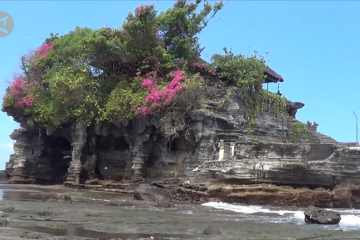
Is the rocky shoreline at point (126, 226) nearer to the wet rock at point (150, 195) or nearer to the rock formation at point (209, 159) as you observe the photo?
the wet rock at point (150, 195)

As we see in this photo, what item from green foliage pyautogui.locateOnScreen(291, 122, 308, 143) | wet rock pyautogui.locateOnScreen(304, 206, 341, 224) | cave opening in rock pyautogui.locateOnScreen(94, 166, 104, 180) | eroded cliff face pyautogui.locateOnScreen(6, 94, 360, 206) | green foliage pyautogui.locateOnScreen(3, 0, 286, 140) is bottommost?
wet rock pyautogui.locateOnScreen(304, 206, 341, 224)

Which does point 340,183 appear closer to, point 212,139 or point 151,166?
point 212,139

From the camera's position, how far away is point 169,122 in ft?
76.7

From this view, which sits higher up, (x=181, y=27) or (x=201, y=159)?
(x=181, y=27)

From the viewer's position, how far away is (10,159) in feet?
112

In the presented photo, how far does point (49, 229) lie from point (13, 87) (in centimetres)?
2337

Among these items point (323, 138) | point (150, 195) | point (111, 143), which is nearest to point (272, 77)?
point (323, 138)

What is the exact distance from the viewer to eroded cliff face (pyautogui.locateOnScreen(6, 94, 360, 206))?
1920 cm

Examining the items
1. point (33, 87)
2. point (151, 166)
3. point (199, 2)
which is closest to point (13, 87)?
point (33, 87)

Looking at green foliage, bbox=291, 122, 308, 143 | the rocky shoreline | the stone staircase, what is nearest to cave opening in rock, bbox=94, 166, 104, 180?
green foliage, bbox=291, 122, 308, 143

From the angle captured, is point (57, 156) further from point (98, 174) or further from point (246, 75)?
point (246, 75)

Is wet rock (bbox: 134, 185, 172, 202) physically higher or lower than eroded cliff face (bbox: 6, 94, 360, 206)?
lower

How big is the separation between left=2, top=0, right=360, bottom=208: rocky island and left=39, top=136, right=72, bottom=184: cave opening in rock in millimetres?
705

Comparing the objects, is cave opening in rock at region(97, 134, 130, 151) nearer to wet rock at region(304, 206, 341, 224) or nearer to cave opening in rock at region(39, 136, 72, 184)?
cave opening in rock at region(39, 136, 72, 184)
